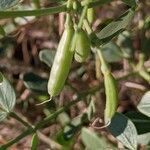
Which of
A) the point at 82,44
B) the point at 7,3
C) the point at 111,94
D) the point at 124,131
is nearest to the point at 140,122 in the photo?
the point at 124,131

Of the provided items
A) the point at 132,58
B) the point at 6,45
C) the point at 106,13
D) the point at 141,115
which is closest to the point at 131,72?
the point at 132,58

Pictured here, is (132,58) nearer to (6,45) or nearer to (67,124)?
(67,124)

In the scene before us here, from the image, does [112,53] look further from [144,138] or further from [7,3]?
A: [7,3]

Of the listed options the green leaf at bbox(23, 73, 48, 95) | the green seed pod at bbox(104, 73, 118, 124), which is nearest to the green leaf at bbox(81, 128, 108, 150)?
→ the green leaf at bbox(23, 73, 48, 95)

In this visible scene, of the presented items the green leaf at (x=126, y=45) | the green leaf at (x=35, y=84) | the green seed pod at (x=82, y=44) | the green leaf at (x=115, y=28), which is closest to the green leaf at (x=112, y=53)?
the green leaf at (x=126, y=45)

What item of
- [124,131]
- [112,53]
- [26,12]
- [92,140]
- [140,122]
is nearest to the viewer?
[26,12]

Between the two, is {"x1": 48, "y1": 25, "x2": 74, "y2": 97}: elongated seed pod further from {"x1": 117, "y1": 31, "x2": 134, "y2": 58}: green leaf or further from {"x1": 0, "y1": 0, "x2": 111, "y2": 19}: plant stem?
{"x1": 117, "y1": 31, "x2": 134, "y2": 58}: green leaf
